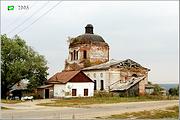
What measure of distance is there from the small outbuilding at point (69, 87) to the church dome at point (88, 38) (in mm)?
8516

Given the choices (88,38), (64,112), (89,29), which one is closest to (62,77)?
(88,38)

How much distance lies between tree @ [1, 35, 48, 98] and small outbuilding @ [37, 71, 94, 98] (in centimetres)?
199

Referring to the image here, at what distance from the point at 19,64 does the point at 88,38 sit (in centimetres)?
1327

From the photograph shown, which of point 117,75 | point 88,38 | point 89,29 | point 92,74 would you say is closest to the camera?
point 117,75

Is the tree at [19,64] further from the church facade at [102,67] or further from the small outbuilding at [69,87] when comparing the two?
the church facade at [102,67]

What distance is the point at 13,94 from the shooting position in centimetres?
5294

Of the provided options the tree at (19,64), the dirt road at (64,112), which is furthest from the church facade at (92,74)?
the dirt road at (64,112)

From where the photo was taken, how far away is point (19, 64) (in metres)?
46.5

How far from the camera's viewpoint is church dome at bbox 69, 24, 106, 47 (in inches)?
2186

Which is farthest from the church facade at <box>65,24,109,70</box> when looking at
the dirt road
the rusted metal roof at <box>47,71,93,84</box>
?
the dirt road

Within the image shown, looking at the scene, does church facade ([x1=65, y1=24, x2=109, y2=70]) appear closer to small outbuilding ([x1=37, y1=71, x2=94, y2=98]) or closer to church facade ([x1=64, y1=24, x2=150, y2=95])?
church facade ([x1=64, y1=24, x2=150, y2=95])

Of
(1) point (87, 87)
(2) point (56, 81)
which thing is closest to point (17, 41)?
(2) point (56, 81)

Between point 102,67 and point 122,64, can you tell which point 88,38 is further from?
point 122,64

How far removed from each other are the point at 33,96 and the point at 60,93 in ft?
14.2
